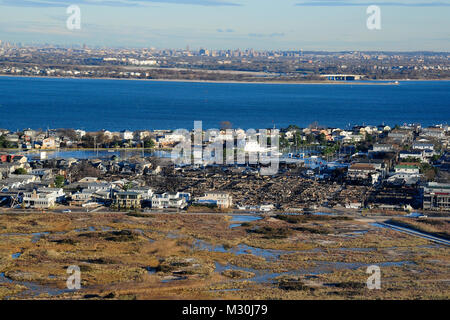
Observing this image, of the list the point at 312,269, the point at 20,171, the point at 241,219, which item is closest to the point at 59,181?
the point at 20,171

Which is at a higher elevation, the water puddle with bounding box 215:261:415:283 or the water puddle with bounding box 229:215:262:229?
the water puddle with bounding box 229:215:262:229

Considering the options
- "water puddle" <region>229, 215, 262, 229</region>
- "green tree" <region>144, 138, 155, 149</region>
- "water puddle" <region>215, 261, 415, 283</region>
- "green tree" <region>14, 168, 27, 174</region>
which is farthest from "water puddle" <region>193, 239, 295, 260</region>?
"green tree" <region>144, 138, 155, 149</region>

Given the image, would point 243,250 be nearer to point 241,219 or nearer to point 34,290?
point 241,219

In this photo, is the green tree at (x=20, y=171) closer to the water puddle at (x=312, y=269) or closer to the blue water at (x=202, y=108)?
the water puddle at (x=312, y=269)

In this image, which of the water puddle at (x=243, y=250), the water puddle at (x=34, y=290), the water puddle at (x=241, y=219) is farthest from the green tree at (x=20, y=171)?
the water puddle at (x=34, y=290)

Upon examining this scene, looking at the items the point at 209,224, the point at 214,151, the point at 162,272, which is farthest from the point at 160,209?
the point at 214,151

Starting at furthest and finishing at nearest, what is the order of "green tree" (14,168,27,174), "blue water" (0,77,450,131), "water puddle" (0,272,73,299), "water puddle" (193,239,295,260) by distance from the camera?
"blue water" (0,77,450,131) → "green tree" (14,168,27,174) → "water puddle" (193,239,295,260) → "water puddle" (0,272,73,299)

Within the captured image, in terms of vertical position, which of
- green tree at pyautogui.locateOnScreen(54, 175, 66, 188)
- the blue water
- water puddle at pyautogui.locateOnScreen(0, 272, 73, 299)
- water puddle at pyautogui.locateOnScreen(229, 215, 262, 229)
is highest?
the blue water

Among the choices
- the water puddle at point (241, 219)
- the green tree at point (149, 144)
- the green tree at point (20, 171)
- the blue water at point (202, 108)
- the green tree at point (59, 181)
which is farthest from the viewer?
the blue water at point (202, 108)

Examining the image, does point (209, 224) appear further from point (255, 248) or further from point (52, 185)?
point (52, 185)

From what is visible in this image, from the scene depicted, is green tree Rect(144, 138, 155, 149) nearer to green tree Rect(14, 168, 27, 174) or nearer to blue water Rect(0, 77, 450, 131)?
blue water Rect(0, 77, 450, 131)
